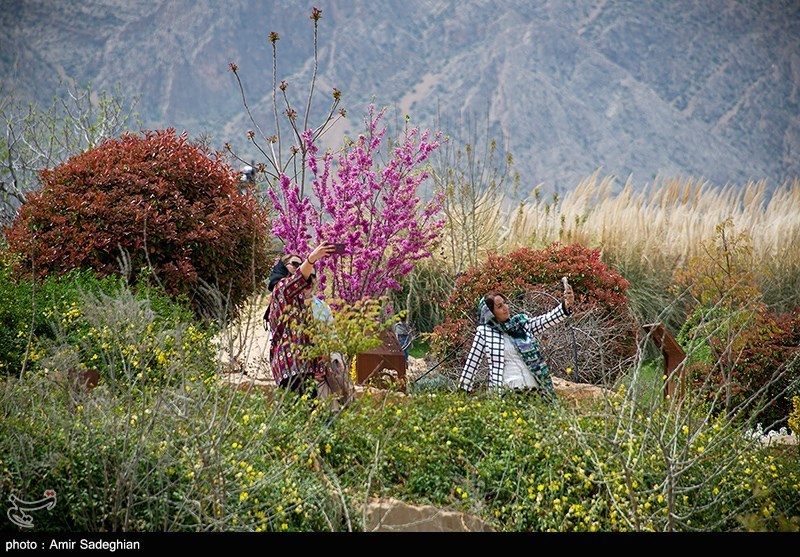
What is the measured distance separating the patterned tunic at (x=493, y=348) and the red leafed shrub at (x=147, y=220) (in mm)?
1741

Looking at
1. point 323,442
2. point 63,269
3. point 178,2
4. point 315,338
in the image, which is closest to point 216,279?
point 63,269

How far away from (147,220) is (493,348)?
9.59 ft

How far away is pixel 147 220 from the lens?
661cm

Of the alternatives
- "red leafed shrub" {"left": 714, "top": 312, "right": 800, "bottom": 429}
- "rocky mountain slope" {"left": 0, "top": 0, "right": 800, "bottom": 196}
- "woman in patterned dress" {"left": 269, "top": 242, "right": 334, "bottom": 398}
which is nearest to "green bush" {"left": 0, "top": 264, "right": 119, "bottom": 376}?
"woman in patterned dress" {"left": 269, "top": 242, "right": 334, "bottom": 398}

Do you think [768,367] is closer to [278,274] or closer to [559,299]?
[559,299]

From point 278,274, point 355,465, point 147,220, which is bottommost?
point 355,465

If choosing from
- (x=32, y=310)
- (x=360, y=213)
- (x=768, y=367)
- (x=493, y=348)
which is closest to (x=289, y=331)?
(x=493, y=348)

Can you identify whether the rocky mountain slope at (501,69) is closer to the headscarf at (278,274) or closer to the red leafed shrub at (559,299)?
the red leafed shrub at (559,299)

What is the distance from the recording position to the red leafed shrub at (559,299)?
6992 mm

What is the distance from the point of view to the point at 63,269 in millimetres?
6418

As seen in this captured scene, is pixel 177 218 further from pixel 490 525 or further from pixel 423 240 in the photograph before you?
pixel 490 525

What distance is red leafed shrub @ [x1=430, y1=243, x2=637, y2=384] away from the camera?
699 centimetres

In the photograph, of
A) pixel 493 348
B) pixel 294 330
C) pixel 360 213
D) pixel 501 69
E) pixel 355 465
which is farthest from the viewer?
pixel 501 69

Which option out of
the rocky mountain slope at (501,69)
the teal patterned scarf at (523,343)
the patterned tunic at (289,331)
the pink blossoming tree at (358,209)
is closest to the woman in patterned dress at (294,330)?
the patterned tunic at (289,331)
